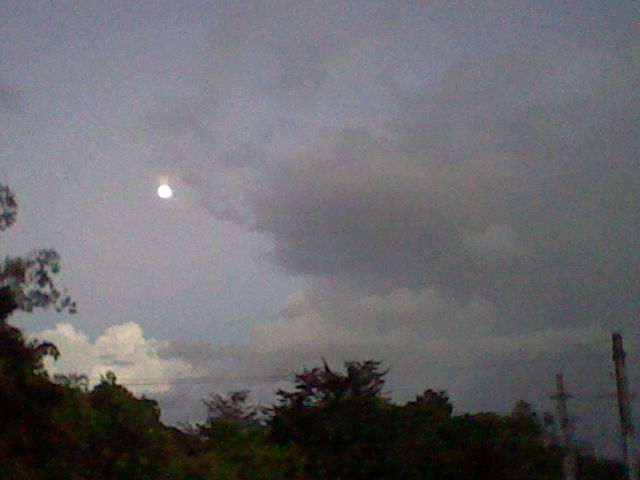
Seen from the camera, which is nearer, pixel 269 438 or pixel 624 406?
pixel 624 406

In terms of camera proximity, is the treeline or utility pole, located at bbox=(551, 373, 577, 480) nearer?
the treeline

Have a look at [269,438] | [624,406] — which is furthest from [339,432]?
[624,406]

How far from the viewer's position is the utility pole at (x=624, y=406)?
33.8 metres

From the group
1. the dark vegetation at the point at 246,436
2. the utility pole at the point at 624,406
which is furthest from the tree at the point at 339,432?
the utility pole at the point at 624,406

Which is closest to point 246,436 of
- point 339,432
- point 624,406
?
point 339,432

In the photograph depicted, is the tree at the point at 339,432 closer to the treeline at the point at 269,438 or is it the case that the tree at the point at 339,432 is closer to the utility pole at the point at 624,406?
the treeline at the point at 269,438

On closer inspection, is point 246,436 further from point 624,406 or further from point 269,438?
point 624,406

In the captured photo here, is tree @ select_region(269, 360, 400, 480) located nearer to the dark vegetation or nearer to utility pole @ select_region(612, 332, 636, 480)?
the dark vegetation

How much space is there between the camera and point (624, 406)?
34.3 m

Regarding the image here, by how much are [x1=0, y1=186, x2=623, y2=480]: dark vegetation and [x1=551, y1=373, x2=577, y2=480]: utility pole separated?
2.03 feet

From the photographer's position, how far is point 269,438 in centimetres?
3962

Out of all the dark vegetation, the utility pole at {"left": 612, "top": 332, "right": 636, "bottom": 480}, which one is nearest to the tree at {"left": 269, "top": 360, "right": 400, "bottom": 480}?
the dark vegetation

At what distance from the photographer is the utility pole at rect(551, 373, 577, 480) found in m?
38.2

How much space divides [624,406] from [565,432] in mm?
6020
